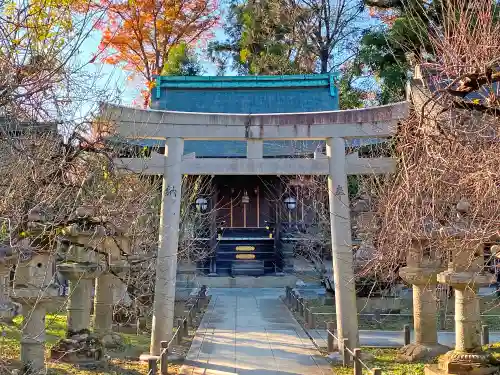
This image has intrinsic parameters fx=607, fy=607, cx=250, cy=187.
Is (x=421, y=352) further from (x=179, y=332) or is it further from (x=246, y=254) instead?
(x=246, y=254)

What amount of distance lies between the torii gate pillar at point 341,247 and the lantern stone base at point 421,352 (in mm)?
1057

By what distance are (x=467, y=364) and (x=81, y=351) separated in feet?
20.5

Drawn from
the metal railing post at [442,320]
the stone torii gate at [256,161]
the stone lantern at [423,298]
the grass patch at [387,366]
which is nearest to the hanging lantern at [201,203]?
the metal railing post at [442,320]

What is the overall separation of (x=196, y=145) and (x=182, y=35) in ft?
29.3

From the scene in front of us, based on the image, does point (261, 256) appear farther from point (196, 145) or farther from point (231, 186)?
point (196, 145)

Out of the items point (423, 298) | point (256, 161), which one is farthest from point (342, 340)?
point (256, 161)

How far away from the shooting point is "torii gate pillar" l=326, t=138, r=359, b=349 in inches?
440

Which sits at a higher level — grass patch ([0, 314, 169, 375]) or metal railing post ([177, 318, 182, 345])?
metal railing post ([177, 318, 182, 345])

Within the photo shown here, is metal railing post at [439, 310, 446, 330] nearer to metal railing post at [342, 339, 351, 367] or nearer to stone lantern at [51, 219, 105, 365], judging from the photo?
metal railing post at [342, 339, 351, 367]

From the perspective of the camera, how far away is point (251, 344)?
44.7ft

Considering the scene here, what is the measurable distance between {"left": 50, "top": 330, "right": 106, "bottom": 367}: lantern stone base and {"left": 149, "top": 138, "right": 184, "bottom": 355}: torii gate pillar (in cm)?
105

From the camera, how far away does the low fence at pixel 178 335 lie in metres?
9.12

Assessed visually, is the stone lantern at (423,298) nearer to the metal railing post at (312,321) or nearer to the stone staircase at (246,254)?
the metal railing post at (312,321)

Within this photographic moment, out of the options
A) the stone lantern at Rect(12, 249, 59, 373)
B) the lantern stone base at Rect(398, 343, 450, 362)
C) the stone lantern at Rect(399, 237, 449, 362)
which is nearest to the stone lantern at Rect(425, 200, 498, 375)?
the stone lantern at Rect(399, 237, 449, 362)
